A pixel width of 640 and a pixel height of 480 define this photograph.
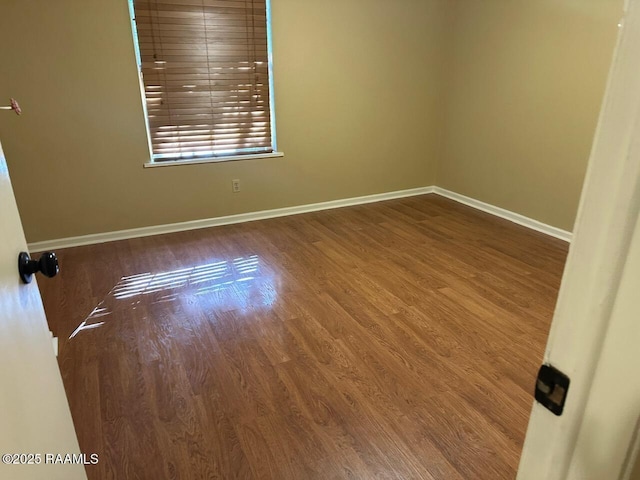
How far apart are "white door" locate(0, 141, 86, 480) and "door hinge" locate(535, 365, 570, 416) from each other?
0.83 metres

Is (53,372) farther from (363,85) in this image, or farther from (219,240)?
(363,85)

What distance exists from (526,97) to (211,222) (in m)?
3.09

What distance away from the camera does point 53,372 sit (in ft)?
3.52

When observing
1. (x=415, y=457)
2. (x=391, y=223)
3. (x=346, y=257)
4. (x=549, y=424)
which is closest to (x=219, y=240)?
(x=346, y=257)

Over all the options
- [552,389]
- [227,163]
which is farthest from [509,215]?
[552,389]

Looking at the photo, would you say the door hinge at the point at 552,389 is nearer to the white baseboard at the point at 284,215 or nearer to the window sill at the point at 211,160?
the white baseboard at the point at 284,215

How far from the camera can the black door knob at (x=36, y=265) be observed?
3.01ft

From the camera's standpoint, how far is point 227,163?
3.88 meters

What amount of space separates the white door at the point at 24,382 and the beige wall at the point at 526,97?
12.2 ft

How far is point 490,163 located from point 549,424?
410cm

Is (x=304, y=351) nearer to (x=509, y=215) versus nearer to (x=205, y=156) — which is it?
(x=205, y=156)

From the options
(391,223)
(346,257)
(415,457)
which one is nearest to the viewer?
(415,457)

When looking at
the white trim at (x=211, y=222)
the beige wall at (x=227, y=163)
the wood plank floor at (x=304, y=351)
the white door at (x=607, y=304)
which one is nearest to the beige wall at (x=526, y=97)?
the beige wall at (x=227, y=163)

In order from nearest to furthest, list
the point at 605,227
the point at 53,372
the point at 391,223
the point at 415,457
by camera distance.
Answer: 1. the point at 605,227
2. the point at 53,372
3. the point at 415,457
4. the point at 391,223
